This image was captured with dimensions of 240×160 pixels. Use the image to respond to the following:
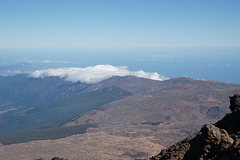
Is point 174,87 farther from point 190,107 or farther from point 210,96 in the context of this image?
point 190,107

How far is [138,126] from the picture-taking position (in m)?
80.4

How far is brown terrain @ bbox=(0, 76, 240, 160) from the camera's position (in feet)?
180

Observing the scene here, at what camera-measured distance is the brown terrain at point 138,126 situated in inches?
2159

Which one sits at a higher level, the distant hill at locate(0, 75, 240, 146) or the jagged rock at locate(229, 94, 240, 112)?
the jagged rock at locate(229, 94, 240, 112)

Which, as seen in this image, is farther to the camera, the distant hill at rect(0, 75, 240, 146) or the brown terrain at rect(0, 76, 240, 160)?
the distant hill at rect(0, 75, 240, 146)

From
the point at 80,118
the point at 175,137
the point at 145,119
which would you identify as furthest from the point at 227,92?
the point at 80,118

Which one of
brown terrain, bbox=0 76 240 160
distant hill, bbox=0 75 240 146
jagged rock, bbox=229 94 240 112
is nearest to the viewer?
jagged rock, bbox=229 94 240 112

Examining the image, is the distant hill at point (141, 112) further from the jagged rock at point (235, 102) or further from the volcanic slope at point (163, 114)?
the jagged rock at point (235, 102)

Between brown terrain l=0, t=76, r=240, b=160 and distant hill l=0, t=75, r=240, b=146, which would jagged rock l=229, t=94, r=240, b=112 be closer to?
brown terrain l=0, t=76, r=240, b=160

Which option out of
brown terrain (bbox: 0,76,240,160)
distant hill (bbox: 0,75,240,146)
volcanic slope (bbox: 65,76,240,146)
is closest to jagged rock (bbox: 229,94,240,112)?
brown terrain (bbox: 0,76,240,160)

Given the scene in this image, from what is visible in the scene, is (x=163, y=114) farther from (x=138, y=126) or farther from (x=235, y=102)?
(x=235, y=102)

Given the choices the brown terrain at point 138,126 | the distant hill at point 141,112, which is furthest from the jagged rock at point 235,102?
the distant hill at point 141,112

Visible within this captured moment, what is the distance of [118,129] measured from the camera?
3083 inches

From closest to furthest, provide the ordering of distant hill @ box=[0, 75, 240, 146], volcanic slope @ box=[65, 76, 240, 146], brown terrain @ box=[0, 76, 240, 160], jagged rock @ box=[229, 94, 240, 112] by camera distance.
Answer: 1. jagged rock @ box=[229, 94, 240, 112]
2. brown terrain @ box=[0, 76, 240, 160]
3. volcanic slope @ box=[65, 76, 240, 146]
4. distant hill @ box=[0, 75, 240, 146]
